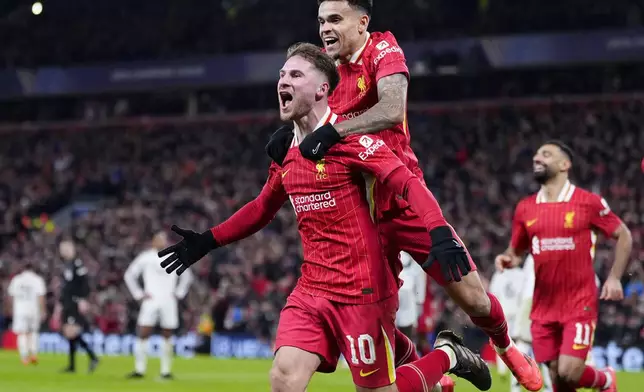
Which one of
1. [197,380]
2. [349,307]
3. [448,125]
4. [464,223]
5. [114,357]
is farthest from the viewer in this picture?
[448,125]

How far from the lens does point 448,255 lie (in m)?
5.73

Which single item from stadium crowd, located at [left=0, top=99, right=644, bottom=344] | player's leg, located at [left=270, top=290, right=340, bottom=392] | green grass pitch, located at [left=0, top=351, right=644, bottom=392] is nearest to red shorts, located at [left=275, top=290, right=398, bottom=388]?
player's leg, located at [left=270, top=290, right=340, bottom=392]

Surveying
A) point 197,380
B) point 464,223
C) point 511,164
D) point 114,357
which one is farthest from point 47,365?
point 511,164

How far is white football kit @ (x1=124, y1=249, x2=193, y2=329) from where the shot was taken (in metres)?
17.9

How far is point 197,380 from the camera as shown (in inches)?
677

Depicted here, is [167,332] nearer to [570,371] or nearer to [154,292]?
[154,292]

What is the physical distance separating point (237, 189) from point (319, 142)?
2483 centimetres

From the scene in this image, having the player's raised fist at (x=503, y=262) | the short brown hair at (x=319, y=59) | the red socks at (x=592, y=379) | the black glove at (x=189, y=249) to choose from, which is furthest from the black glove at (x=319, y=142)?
the red socks at (x=592, y=379)

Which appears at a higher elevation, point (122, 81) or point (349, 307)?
point (122, 81)

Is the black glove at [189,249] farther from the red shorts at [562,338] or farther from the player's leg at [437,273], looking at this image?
the red shorts at [562,338]

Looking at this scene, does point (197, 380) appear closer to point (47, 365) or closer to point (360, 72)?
point (47, 365)

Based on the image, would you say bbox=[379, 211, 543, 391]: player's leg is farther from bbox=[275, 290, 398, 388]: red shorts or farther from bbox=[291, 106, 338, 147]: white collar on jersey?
bbox=[291, 106, 338, 147]: white collar on jersey

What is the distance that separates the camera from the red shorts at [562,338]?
9742 mm

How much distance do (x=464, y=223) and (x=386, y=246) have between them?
62.7 ft
